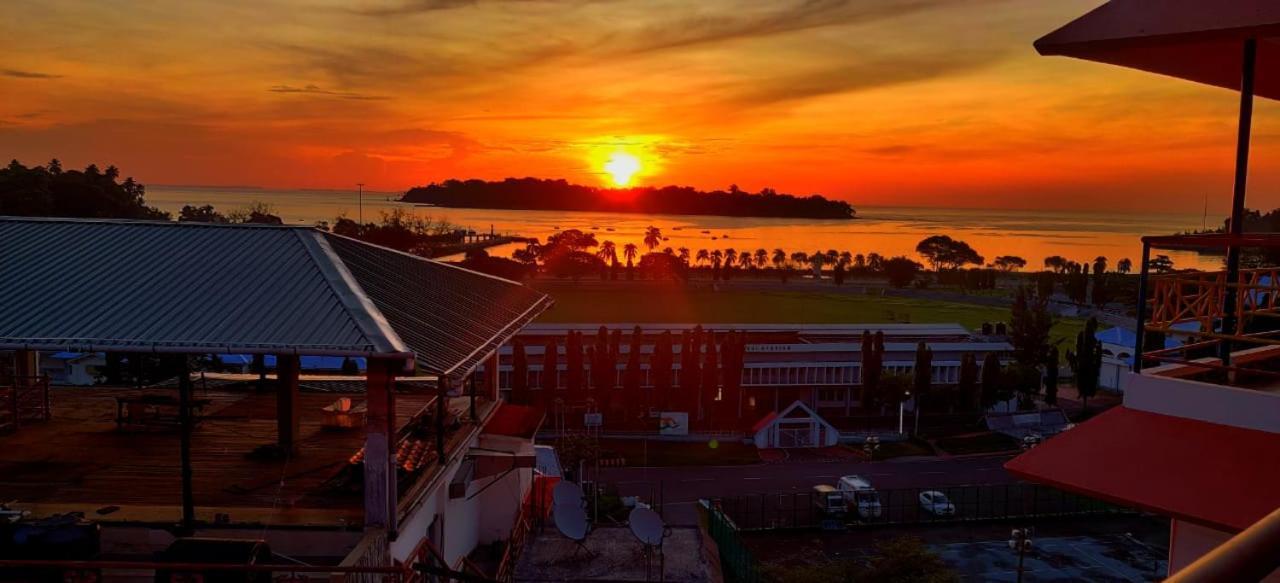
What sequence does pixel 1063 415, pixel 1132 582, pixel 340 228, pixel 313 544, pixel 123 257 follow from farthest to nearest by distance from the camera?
pixel 340 228 → pixel 1063 415 → pixel 1132 582 → pixel 123 257 → pixel 313 544

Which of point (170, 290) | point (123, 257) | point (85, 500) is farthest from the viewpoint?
point (123, 257)

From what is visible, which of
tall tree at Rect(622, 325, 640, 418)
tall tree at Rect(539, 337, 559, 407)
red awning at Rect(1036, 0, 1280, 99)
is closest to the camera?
red awning at Rect(1036, 0, 1280, 99)

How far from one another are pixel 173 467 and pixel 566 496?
456 centimetres

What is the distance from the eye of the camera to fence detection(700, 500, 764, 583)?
47.6 ft

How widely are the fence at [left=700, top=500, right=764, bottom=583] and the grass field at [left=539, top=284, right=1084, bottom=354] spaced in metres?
29.0

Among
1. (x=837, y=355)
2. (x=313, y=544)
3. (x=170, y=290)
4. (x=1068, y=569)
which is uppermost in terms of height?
(x=170, y=290)

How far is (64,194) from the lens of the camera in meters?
37.0

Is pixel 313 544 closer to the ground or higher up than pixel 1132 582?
higher up

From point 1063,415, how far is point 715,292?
1396 inches

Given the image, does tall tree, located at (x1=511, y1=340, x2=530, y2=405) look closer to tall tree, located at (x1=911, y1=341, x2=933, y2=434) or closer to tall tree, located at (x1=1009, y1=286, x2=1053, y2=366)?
tall tree, located at (x1=911, y1=341, x2=933, y2=434)

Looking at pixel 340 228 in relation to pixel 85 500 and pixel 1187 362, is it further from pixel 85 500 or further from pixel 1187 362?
pixel 1187 362

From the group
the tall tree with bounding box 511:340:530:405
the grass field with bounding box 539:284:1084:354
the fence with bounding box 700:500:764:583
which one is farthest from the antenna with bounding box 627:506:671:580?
the grass field with bounding box 539:284:1084:354

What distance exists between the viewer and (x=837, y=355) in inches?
1208

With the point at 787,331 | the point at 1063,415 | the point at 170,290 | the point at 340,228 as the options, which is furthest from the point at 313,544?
the point at 340,228
